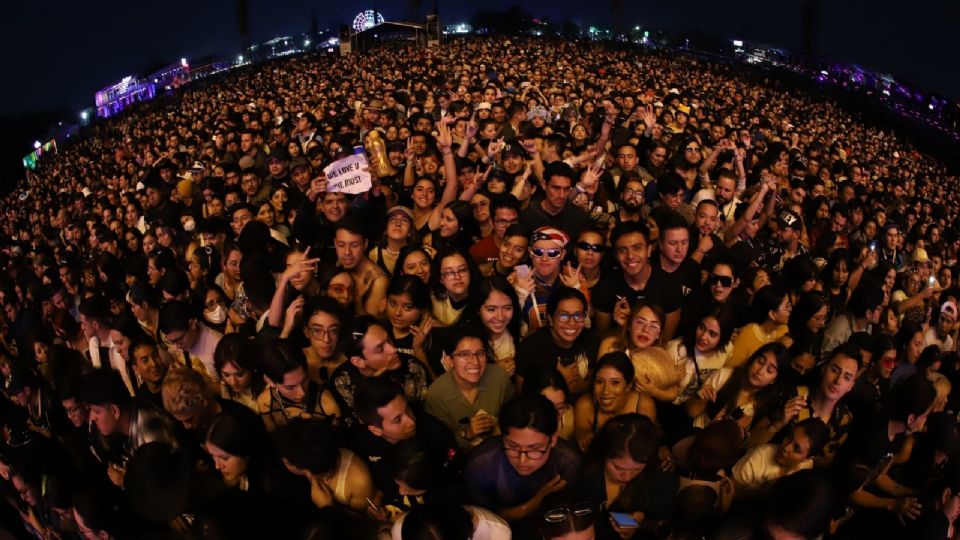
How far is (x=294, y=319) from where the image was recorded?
3865mm

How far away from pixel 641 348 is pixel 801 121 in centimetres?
2075

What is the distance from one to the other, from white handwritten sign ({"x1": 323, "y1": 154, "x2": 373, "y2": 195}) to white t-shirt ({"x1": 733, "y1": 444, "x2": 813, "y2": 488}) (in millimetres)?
4024

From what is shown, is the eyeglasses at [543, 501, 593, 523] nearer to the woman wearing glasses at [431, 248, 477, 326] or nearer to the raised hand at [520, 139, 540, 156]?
the woman wearing glasses at [431, 248, 477, 326]

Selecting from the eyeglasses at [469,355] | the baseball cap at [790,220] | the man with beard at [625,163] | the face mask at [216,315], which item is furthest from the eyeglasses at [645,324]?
the face mask at [216,315]

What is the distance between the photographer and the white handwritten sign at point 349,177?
17.9 feet

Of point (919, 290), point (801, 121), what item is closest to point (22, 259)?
point (919, 290)

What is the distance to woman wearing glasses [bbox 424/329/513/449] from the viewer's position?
308 centimetres

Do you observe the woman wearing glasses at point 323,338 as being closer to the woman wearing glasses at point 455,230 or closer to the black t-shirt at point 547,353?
the black t-shirt at point 547,353

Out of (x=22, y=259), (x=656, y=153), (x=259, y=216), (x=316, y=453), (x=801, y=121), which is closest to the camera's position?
(x=316, y=453)

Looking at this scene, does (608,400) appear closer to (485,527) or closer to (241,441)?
(485,527)

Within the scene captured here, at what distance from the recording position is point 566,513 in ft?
7.25

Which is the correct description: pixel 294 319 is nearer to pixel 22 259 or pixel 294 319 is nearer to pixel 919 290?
pixel 919 290

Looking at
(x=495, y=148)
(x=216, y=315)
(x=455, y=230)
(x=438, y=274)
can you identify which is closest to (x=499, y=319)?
(x=438, y=274)

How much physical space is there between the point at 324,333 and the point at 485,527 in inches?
66.0
